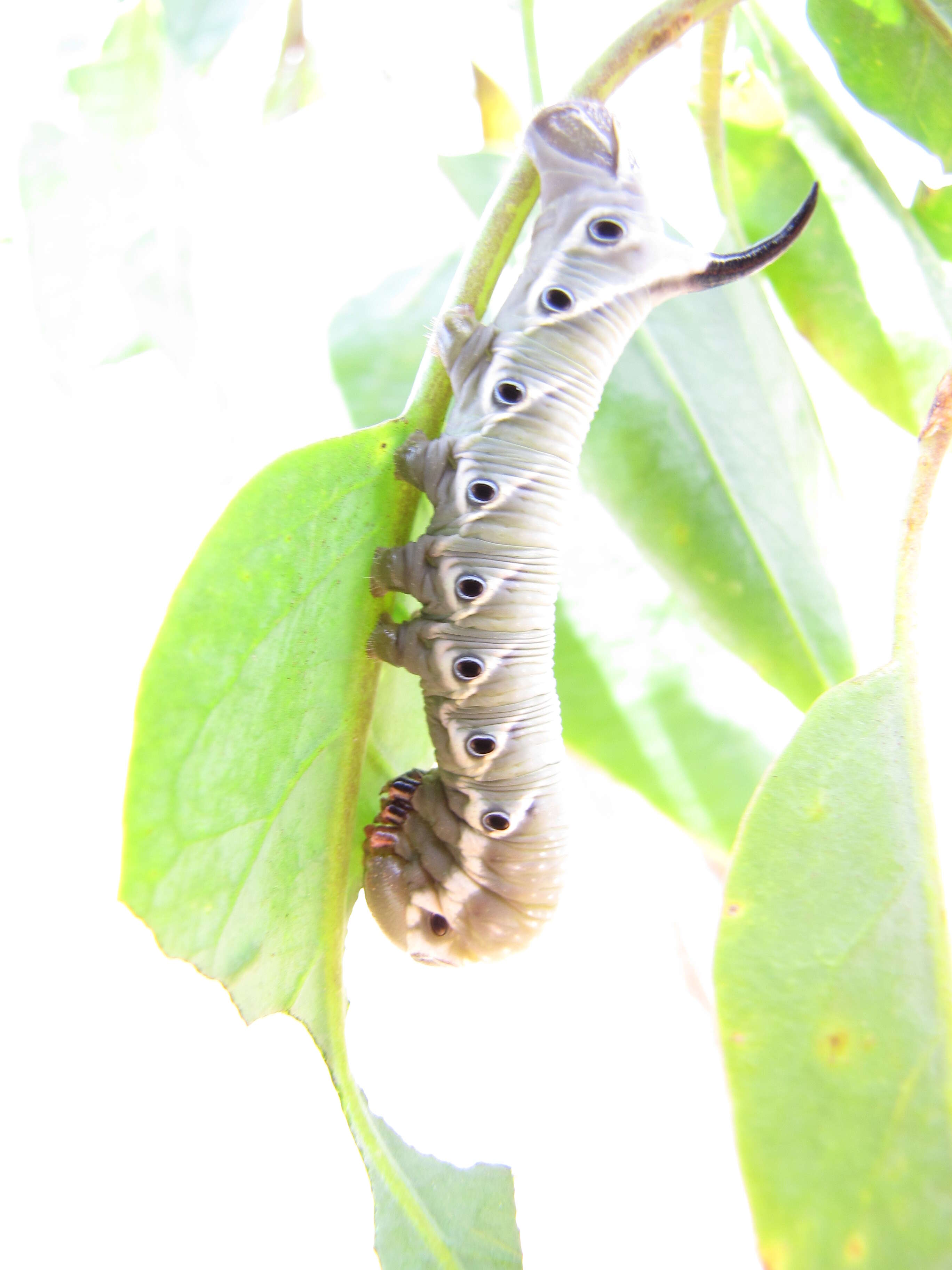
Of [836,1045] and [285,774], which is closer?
[836,1045]

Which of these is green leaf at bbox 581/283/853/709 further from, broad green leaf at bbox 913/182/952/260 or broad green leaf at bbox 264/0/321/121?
broad green leaf at bbox 264/0/321/121

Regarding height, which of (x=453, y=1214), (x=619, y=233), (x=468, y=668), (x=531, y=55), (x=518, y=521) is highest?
(x=531, y=55)

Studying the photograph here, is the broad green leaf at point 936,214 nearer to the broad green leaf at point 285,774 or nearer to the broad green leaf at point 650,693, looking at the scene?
the broad green leaf at point 650,693

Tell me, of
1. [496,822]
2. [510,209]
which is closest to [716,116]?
[510,209]

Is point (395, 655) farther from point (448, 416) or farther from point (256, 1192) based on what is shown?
point (256, 1192)

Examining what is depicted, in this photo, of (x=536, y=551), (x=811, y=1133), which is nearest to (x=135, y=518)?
(x=536, y=551)

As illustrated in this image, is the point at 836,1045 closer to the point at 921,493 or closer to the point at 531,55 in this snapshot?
the point at 921,493
